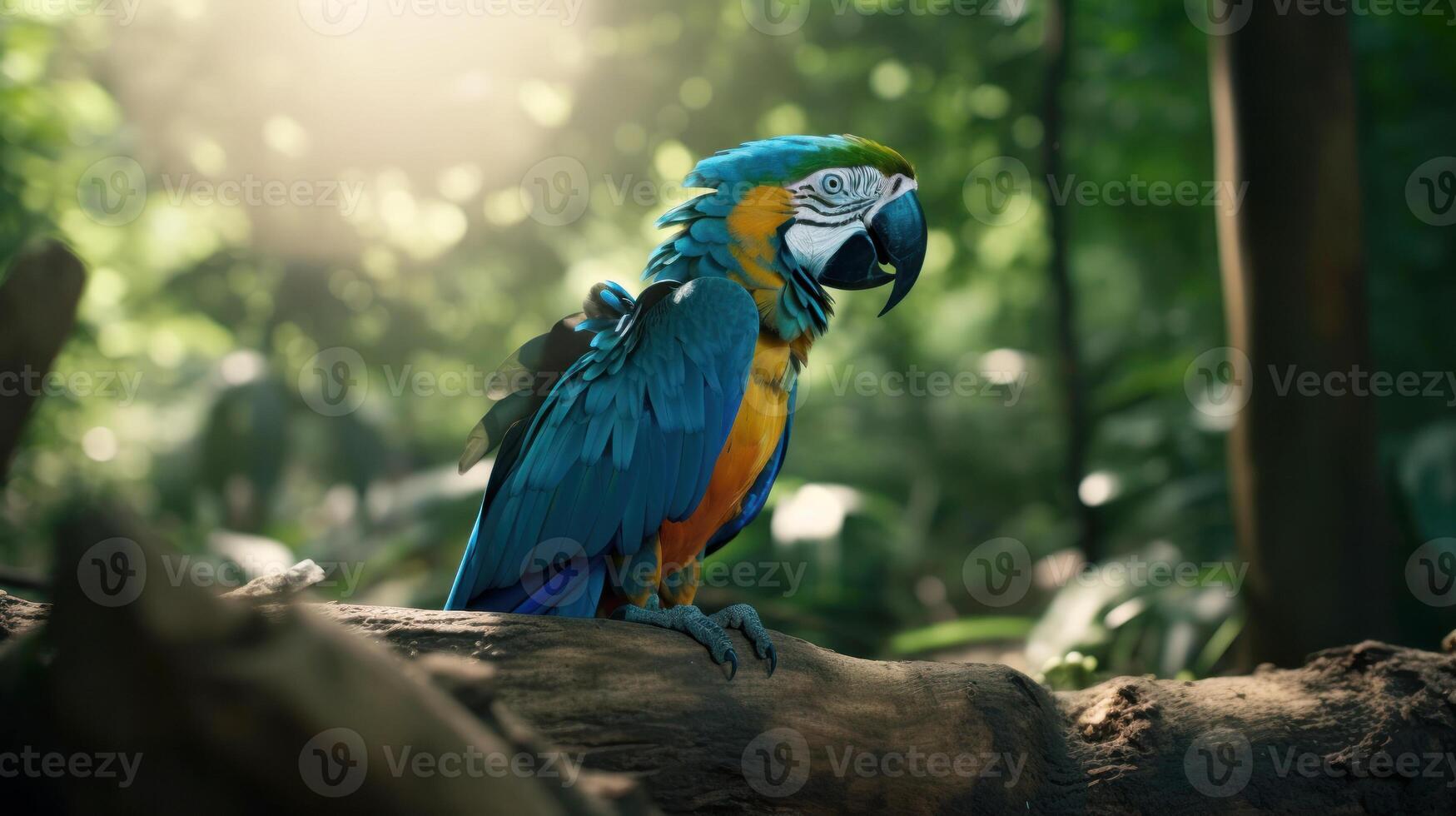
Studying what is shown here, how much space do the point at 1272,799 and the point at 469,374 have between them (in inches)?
256

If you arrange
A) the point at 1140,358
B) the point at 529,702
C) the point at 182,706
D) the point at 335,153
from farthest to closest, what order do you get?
1. the point at 1140,358
2. the point at 335,153
3. the point at 529,702
4. the point at 182,706

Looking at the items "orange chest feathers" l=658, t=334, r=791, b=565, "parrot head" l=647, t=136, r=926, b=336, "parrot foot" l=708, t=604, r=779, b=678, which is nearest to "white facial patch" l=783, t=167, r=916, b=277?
"parrot head" l=647, t=136, r=926, b=336

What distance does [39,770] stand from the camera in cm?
114

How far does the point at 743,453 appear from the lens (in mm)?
2240

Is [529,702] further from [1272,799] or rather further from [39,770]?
[1272,799]

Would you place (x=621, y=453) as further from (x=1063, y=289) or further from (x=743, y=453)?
(x=1063, y=289)

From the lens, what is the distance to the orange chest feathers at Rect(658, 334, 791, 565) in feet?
7.27

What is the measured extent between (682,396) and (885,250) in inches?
33.2

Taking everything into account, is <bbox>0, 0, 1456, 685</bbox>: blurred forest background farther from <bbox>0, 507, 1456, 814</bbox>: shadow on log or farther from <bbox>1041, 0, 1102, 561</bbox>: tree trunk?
<bbox>0, 507, 1456, 814</bbox>: shadow on log

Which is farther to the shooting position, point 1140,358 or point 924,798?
point 1140,358

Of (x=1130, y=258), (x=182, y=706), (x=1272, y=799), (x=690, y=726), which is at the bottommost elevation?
(x=1272, y=799)

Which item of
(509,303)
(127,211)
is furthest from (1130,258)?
(127,211)

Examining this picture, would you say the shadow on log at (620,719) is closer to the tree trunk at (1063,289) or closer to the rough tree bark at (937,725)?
the rough tree bark at (937,725)

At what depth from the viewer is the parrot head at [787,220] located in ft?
7.67
